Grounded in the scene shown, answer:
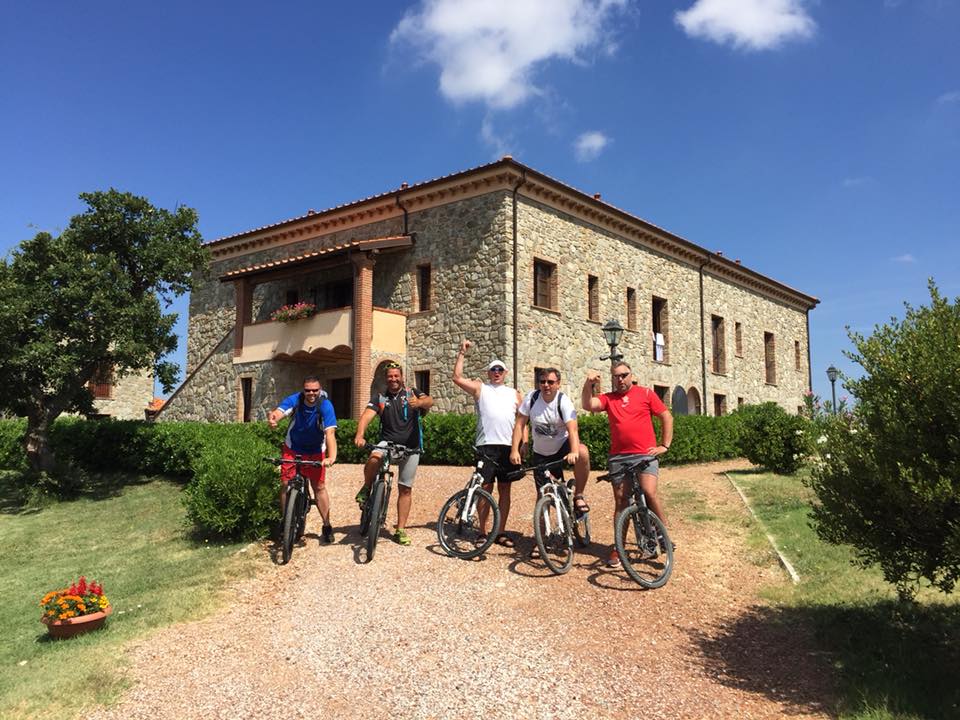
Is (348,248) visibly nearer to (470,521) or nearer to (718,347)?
(470,521)

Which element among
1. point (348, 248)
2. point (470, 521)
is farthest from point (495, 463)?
point (348, 248)

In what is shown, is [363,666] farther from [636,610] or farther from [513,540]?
[513,540]

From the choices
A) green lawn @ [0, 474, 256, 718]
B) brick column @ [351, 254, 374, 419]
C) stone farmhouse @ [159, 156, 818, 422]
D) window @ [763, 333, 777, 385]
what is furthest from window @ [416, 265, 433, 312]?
window @ [763, 333, 777, 385]

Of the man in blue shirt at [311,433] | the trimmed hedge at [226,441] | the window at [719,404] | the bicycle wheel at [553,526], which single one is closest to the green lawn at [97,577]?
the trimmed hedge at [226,441]

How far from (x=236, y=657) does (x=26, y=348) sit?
11422 mm

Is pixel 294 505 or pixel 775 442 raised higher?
pixel 775 442

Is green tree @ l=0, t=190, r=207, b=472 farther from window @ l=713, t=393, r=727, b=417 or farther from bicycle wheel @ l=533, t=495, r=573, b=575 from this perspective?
window @ l=713, t=393, r=727, b=417

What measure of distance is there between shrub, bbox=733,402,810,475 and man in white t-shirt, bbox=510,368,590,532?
739 centimetres

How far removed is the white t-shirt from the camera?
7.05 m

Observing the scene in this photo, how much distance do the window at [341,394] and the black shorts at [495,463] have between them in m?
15.1

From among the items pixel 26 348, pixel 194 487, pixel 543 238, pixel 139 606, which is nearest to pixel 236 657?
pixel 139 606

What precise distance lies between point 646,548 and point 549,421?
58.5 inches

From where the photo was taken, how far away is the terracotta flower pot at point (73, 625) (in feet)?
20.0

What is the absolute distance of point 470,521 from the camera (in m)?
7.23
